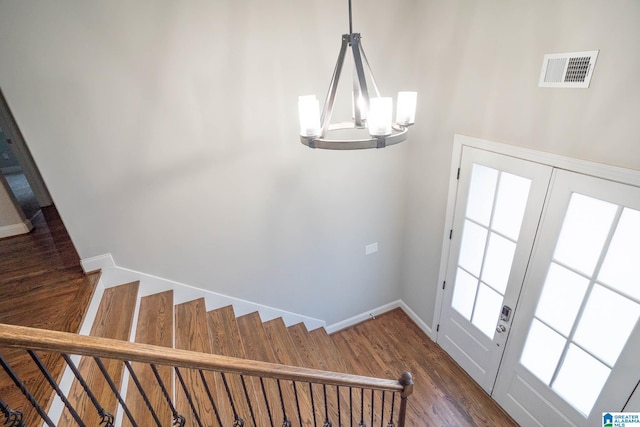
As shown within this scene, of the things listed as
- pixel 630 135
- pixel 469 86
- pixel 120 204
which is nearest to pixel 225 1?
pixel 120 204

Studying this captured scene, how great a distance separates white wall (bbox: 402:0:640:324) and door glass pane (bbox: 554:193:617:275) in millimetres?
290

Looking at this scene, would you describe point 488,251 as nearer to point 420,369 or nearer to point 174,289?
point 420,369

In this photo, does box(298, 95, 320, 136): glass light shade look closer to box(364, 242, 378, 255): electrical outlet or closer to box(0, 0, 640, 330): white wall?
box(0, 0, 640, 330): white wall

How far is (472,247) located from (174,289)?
2775mm

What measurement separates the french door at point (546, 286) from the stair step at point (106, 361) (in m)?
2.90

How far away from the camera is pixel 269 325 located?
3260 mm

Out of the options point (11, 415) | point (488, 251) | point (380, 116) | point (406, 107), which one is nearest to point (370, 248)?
point (488, 251)

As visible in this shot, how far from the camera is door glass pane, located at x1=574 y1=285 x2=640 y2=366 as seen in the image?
1.82m

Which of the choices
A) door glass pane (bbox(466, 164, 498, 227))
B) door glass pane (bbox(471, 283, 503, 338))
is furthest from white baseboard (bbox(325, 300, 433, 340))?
door glass pane (bbox(466, 164, 498, 227))

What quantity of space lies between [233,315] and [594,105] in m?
3.17

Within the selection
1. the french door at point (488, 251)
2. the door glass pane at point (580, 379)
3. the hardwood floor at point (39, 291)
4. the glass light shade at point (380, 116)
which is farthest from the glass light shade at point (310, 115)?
the door glass pane at point (580, 379)

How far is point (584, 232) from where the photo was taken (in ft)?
6.40

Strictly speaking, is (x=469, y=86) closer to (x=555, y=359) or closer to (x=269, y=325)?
(x=555, y=359)

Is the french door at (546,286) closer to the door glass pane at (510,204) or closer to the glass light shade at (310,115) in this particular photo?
the door glass pane at (510,204)
